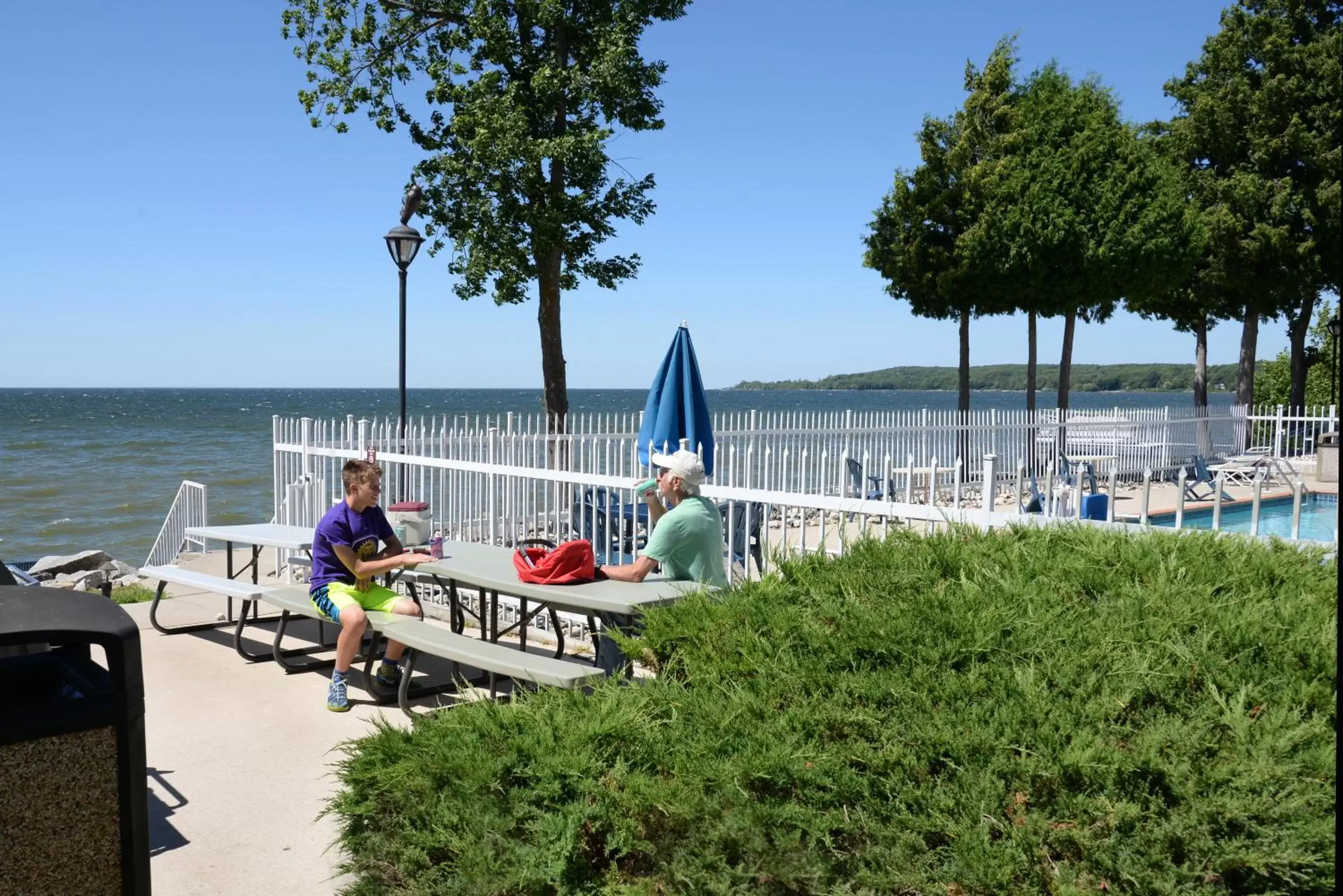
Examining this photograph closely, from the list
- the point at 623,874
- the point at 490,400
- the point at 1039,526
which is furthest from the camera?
the point at 490,400

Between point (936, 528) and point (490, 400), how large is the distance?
158494 millimetres

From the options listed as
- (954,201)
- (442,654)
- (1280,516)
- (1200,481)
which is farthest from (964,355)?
(442,654)

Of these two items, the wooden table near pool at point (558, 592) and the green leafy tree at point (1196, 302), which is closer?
the wooden table near pool at point (558, 592)

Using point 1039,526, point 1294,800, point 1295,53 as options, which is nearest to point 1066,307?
point 1295,53

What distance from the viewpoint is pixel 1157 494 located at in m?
19.0

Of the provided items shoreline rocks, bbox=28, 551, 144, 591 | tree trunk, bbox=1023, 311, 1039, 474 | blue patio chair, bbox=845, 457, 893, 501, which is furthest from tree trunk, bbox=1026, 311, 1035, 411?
shoreline rocks, bbox=28, 551, 144, 591

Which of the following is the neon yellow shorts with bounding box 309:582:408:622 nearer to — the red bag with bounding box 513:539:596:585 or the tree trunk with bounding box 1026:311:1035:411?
the red bag with bounding box 513:539:596:585

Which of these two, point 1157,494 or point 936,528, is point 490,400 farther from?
point 936,528

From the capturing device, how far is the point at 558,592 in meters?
5.28

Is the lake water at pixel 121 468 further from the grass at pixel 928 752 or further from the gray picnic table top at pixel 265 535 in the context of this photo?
the grass at pixel 928 752

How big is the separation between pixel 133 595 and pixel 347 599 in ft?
18.9

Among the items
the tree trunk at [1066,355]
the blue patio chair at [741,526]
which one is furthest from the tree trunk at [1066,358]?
the blue patio chair at [741,526]

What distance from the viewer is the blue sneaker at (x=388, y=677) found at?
20.7 ft

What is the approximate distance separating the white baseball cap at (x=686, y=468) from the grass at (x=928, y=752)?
163 centimetres
